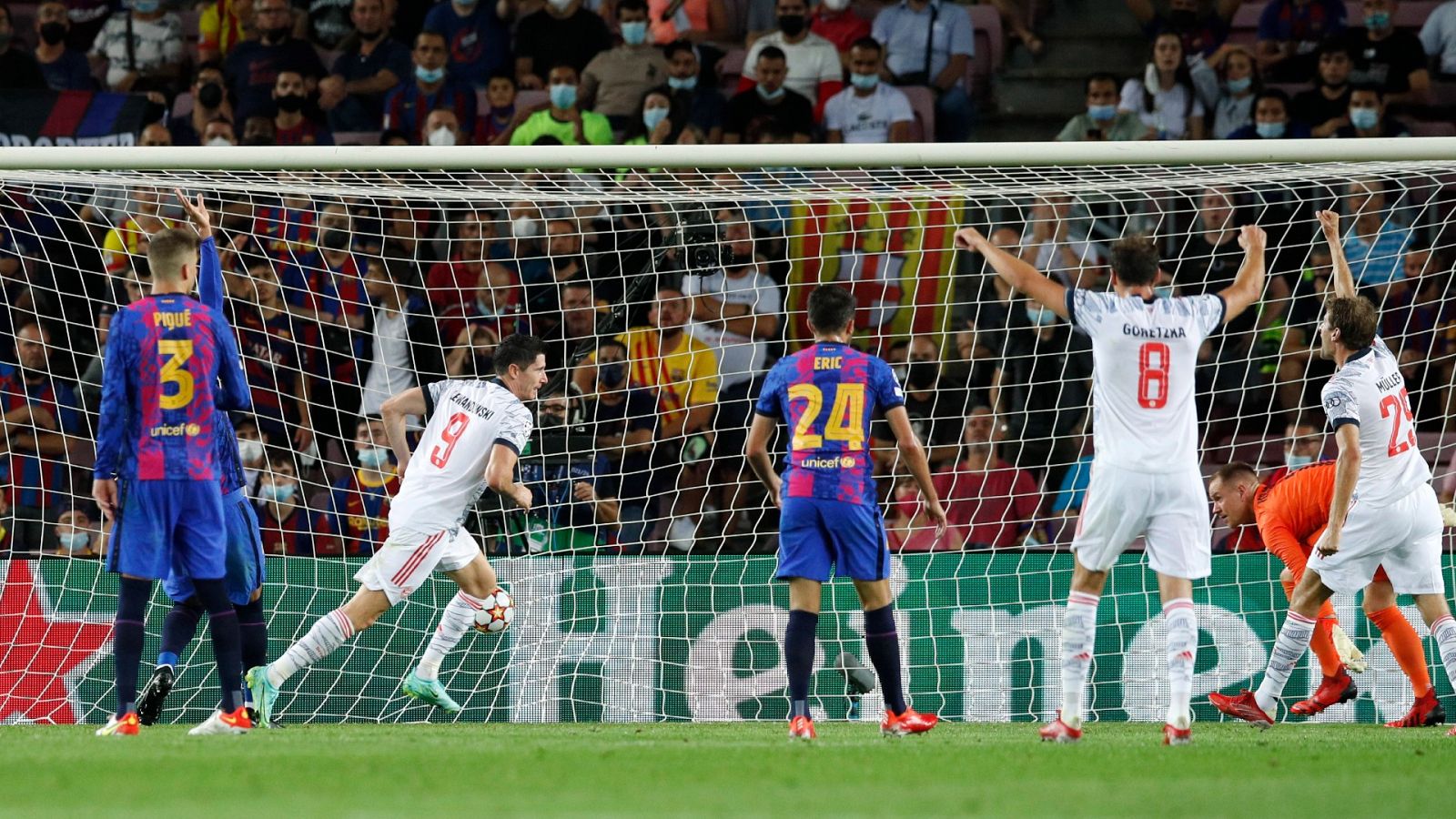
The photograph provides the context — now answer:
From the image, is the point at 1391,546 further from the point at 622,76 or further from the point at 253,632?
the point at 622,76

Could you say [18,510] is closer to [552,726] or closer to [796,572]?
[552,726]

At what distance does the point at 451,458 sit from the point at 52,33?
860 cm

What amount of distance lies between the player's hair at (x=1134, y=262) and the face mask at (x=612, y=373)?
4.36m

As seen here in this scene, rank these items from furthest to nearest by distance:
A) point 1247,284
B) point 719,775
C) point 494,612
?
point 494,612 < point 1247,284 < point 719,775

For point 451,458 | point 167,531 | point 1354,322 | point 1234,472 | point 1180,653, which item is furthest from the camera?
point 1234,472

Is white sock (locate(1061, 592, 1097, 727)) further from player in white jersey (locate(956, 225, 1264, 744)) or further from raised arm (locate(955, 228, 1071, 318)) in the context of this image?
raised arm (locate(955, 228, 1071, 318))

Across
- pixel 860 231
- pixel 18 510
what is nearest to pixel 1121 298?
pixel 860 231

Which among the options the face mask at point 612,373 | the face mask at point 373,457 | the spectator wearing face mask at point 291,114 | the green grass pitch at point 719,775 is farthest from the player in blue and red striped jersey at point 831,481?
the spectator wearing face mask at point 291,114

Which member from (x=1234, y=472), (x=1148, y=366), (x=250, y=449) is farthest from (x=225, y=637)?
(x=1234, y=472)

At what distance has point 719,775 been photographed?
6.04 m

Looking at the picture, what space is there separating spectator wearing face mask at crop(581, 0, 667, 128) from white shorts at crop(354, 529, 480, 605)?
5.95 metres

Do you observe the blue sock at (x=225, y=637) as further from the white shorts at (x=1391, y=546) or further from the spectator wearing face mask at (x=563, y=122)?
the spectator wearing face mask at (x=563, y=122)

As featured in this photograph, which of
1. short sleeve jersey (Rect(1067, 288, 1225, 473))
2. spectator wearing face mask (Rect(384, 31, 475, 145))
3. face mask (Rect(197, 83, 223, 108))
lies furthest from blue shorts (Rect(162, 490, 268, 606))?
face mask (Rect(197, 83, 223, 108))

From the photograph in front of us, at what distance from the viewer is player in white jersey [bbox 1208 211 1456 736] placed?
26.9ft
